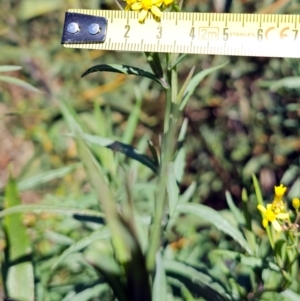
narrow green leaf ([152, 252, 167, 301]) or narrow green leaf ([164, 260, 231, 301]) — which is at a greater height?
narrow green leaf ([152, 252, 167, 301])

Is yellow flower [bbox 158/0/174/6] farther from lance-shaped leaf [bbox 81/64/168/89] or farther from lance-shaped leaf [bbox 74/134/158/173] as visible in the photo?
lance-shaped leaf [bbox 74/134/158/173]

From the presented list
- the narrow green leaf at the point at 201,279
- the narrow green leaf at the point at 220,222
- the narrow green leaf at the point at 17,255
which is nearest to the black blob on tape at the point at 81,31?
the narrow green leaf at the point at 17,255

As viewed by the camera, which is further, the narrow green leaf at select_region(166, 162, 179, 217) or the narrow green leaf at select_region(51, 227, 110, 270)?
the narrow green leaf at select_region(51, 227, 110, 270)

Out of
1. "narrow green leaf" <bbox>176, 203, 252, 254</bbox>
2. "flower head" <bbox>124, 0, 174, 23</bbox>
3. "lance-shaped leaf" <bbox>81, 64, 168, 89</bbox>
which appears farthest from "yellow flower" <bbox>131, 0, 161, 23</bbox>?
"narrow green leaf" <bbox>176, 203, 252, 254</bbox>

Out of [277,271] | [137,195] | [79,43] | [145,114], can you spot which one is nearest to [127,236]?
[277,271]

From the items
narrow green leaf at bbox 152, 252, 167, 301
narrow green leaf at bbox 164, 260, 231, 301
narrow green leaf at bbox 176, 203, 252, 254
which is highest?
narrow green leaf at bbox 176, 203, 252, 254

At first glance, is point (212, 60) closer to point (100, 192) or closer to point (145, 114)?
point (145, 114)

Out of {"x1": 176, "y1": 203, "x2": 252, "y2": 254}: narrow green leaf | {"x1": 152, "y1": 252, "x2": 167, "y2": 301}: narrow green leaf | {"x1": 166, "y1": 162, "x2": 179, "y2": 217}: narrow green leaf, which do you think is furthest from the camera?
{"x1": 176, "y1": 203, "x2": 252, "y2": 254}: narrow green leaf

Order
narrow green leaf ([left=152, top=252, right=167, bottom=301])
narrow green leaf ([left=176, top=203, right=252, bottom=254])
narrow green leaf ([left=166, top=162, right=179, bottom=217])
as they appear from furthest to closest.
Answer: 1. narrow green leaf ([left=176, top=203, right=252, bottom=254])
2. narrow green leaf ([left=152, top=252, right=167, bottom=301])
3. narrow green leaf ([left=166, top=162, right=179, bottom=217])

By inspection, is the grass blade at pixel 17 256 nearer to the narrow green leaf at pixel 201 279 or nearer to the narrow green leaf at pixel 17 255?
the narrow green leaf at pixel 17 255
